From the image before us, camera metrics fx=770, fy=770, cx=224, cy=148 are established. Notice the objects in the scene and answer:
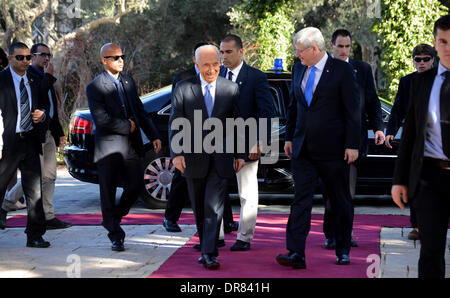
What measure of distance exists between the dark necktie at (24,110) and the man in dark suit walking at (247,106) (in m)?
1.90

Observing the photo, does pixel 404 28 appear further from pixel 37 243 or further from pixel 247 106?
pixel 37 243

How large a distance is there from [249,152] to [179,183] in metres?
1.57

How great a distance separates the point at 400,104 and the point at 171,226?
2.68 m

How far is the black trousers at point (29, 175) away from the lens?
7.08 m

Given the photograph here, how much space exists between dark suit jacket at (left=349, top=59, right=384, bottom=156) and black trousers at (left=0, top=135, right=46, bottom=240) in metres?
3.04

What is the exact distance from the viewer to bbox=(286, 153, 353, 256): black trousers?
6.16 m

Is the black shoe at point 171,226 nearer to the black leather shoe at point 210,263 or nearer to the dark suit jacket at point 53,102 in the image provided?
the dark suit jacket at point 53,102

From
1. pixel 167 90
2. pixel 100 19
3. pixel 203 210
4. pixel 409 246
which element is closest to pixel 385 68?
pixel 167 90

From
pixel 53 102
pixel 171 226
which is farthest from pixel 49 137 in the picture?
pixel 171 226

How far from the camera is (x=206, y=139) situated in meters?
6.03

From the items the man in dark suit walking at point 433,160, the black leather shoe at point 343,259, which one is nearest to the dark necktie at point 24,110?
the black leather shoe at point 343,259

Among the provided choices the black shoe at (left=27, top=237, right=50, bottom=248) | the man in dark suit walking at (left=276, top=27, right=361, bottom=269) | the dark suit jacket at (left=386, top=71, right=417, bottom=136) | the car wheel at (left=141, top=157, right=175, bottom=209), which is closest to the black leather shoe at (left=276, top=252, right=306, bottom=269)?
the man in dark suit walking at (left=276, top=27, right=361, bottom=269)
